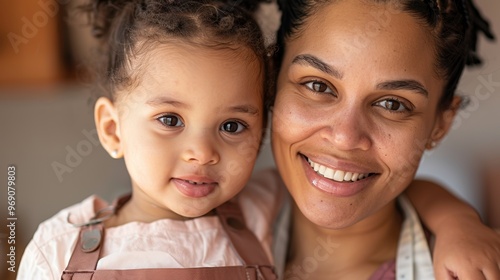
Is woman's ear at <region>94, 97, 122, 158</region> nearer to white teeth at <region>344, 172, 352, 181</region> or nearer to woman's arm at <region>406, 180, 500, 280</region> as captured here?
white teeth at <region>344, 172, 352, 181</region>

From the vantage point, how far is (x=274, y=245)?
1360mm

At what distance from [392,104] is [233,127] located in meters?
0.31

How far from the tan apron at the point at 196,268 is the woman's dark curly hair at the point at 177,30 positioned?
268 millimetres

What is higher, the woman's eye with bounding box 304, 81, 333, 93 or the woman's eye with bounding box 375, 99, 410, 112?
the woman's eye with bounding box 304, 81, 333, 93

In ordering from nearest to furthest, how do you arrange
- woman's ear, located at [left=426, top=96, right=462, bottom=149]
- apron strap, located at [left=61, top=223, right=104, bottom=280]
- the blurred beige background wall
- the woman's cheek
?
apron strap, located at [left=61, top=223, right=104, bottom=280] < the woman's cheek < woman's ear, located at [left=426, top=96, right=462, bottom=149] < the blurred beige background wall

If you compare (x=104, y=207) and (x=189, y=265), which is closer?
(x=189, y=265)

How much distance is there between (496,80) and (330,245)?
0.88 m

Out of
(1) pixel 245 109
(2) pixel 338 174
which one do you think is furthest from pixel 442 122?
(1) pixel 245 109

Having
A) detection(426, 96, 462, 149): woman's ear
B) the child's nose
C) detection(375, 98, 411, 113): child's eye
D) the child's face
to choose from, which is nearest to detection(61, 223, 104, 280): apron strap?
the child's face

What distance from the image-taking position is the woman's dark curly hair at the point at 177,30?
1.13m

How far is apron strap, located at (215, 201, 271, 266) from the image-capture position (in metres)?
1.21

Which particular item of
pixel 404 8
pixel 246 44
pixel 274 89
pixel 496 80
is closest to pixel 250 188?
pixel 274 89

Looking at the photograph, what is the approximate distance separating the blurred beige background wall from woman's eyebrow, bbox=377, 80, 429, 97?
77cm

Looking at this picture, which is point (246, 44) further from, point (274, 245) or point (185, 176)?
point (274, 245)
